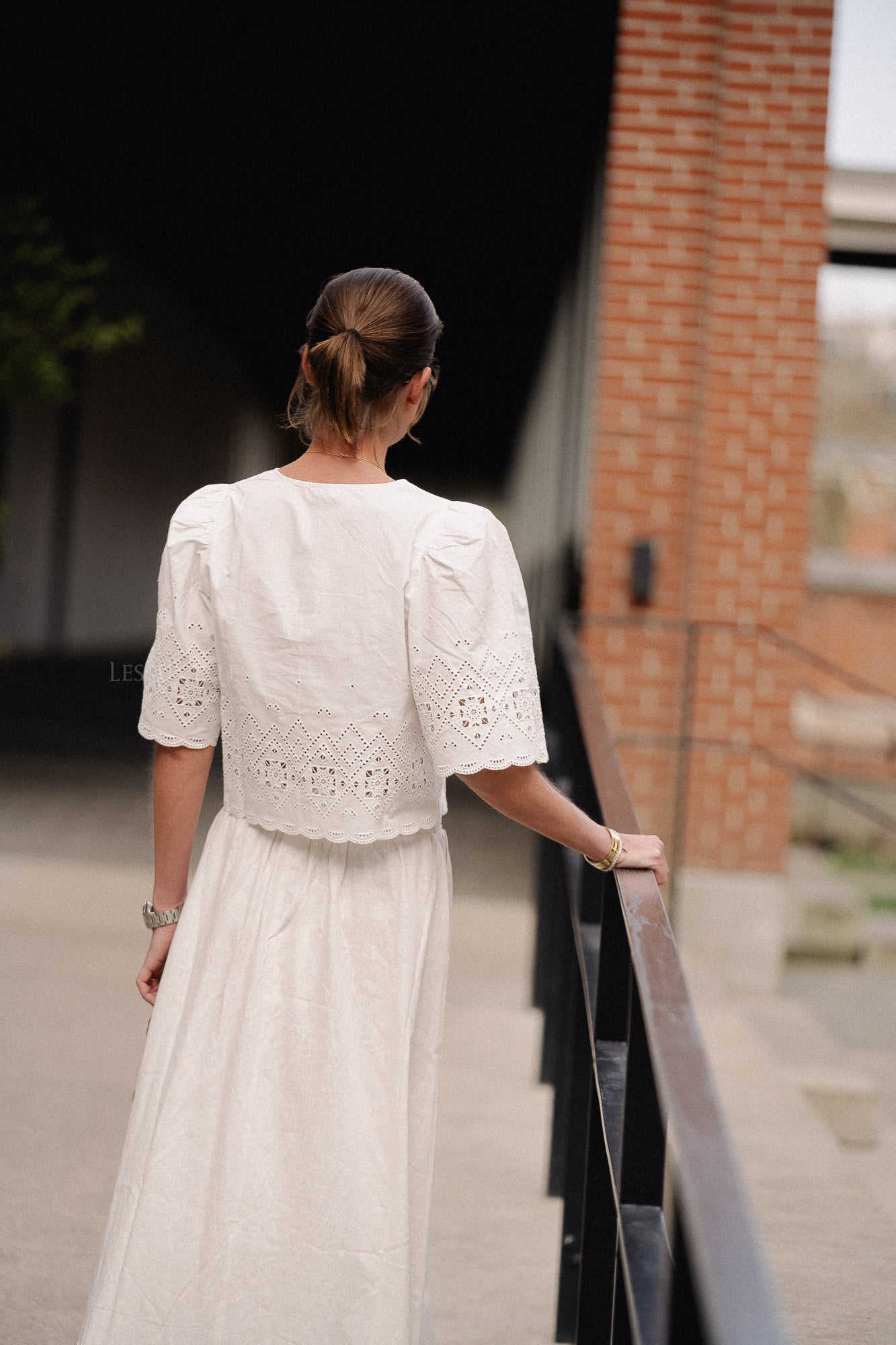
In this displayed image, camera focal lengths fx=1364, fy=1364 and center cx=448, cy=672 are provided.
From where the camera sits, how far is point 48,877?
4.98 m

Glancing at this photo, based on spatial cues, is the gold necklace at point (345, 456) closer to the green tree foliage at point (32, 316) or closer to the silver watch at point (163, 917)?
the silver watch at point (163, 917)

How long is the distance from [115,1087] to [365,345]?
2.29 metres

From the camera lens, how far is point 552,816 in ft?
5.54

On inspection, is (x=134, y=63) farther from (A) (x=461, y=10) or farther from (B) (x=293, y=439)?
(B) (x=293, y=439)

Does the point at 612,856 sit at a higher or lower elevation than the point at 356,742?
lower

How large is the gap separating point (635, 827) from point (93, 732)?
712 cm

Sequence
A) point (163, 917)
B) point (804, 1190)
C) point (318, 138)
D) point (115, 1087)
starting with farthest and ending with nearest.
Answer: point (318, 138), point (115, 1087), point (804, 1190), point (163, 917)

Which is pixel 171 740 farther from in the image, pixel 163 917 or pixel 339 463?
pixel 339 463

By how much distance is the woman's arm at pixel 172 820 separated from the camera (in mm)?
1798

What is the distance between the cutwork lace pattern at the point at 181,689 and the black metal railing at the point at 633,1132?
56 cm

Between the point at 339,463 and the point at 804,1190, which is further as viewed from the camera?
the point at 804,1190

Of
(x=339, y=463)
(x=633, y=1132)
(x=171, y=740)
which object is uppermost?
(x=339, y=463)

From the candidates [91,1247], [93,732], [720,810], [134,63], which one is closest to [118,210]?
[134,63]

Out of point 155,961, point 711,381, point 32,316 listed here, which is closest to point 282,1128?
point 155,961
